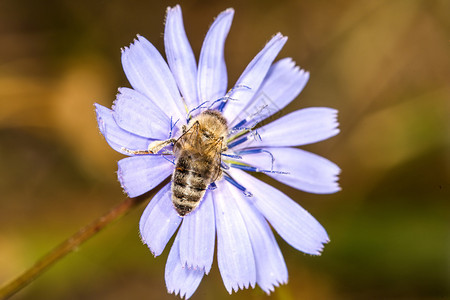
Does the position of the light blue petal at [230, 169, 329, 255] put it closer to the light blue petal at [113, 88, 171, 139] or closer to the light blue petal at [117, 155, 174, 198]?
the light blue petal at [117, 155, 174, 198]

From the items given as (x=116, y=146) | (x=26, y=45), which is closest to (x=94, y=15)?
(x=26, y=45)

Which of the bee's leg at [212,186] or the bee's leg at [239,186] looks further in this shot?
the bee's leg at [239,186]

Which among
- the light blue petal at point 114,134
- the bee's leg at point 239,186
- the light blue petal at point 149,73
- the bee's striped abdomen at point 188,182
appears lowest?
the bee's leg at point 239,186

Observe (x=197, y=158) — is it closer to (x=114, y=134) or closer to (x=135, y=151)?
(x=135, y=151)

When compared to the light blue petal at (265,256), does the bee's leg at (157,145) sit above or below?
above

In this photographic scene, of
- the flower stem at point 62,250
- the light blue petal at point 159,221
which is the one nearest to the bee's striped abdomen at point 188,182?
the light blue petal at point 159,221

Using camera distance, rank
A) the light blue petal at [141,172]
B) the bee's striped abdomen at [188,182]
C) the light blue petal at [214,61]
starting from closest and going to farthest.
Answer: the bee's striped abdomen at [188,182] → the light blue petal at [141,172] → the light blue petal at [214,61]

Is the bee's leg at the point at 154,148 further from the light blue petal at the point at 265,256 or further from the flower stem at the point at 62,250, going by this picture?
the light blue petal at the point at 265,256
